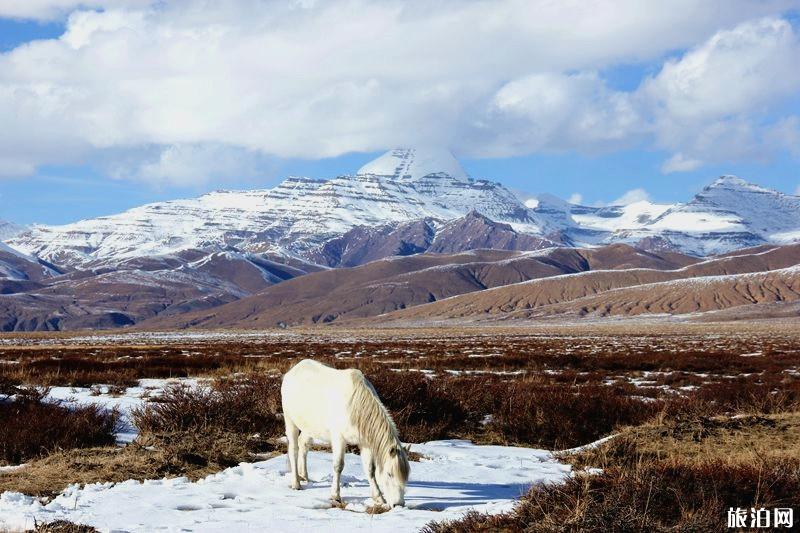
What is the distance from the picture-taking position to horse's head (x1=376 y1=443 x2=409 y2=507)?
23.8 ft

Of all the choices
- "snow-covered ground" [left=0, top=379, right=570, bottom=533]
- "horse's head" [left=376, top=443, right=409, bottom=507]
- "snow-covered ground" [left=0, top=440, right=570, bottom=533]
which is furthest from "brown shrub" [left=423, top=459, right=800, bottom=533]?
"horse's head" [left=376, top=443, right=409, bottom=507]

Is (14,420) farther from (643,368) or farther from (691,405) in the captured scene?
(643,368)

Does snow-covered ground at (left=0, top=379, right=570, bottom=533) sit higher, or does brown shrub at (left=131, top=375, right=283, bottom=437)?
brown shrub at (left=131, top=375, right=283, bottom=437)

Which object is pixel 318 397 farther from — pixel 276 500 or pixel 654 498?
pixel 654 498

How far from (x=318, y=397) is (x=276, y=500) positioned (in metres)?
1.20

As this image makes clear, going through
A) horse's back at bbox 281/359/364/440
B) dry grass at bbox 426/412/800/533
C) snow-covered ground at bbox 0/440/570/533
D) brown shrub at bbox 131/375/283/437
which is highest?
horse's back at bbox 281/359/364/440

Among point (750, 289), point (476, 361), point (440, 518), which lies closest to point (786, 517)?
point (440, 518)

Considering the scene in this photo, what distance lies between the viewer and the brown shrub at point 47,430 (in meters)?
9.70

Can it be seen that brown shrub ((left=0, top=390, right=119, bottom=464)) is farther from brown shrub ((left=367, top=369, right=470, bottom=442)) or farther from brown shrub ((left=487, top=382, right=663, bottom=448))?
brown shrub ((left=487, top=382, right=663, bottom=448))

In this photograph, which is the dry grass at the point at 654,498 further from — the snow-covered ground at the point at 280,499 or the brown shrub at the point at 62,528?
the brown shrub at the point at 62,528

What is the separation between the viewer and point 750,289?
190375 millimetres

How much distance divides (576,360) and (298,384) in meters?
25.2

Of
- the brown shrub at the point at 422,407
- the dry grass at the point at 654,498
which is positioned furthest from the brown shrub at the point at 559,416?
the dry grass at the point at 654,498

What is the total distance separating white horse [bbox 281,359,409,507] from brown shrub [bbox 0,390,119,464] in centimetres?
393
